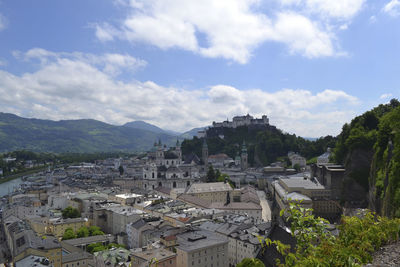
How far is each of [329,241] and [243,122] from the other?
99690mm

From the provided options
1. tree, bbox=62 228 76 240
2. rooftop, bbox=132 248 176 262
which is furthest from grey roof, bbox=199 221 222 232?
tree, bbox=62 228 76 240

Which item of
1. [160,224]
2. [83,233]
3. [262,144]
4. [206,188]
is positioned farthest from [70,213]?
[262,144]

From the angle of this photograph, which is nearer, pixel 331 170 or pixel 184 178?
pixel 331 170

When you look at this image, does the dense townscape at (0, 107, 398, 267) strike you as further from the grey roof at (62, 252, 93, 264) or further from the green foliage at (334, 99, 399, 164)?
the green foliage at (334, 99, 399, 164)

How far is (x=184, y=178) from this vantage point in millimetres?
62688

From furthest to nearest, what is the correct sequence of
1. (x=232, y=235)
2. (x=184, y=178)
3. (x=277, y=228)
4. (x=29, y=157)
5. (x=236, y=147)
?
1. (x=29, y=157)
2. (x=236, y=147)
3. (x=184, y=178)
4. (x=232, y=235)
5. (x=277, y=228)

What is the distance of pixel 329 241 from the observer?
517 cm

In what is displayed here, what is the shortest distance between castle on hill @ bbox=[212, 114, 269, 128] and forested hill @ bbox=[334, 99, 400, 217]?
55.4 m

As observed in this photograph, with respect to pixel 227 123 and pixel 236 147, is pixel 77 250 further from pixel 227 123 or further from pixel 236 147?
pixel 227 123

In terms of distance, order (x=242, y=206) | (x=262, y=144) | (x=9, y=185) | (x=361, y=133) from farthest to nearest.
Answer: (x=9, y=185), (x=262, y=144), (x=242, y=206), (x=361, y=133)

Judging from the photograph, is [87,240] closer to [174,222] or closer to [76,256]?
[76,256]

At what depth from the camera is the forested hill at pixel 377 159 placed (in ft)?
66.8

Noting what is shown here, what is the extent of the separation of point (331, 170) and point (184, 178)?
32.1 meters

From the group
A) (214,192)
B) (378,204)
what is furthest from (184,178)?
(378,204)
